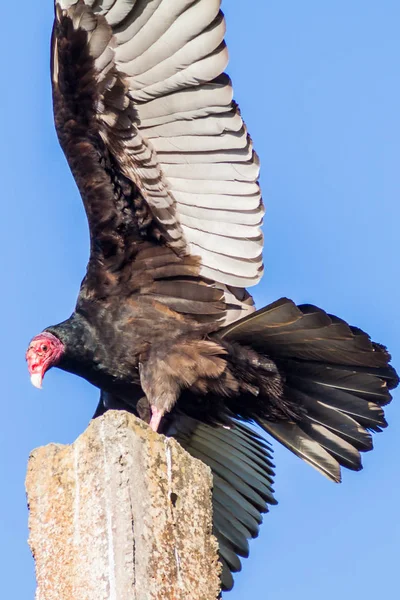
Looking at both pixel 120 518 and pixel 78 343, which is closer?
pixel 120 518

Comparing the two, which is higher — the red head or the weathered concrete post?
the red head

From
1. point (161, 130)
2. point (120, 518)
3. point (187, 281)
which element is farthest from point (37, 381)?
point (120, 518)

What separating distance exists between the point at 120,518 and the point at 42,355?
8.32 feet

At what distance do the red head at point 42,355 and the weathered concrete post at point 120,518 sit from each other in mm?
2028

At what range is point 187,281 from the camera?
18.9ft

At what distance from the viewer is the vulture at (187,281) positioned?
5.34 meters

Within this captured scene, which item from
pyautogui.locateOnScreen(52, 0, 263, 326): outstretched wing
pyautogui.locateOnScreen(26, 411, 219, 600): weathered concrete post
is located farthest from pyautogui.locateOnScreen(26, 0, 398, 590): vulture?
pyautogui.locateOnScreen(26, 411, 219, 600): weathered concrete post

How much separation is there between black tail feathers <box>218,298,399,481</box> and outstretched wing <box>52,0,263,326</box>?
358 millimetres

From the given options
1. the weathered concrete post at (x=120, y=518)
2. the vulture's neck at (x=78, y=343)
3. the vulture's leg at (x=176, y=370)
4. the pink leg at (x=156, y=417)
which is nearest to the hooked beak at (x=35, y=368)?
the vulture's neck at (x=78, y=343)

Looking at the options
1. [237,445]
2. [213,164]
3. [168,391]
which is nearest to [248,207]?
[213,164]

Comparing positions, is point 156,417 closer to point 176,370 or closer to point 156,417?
point 156,417

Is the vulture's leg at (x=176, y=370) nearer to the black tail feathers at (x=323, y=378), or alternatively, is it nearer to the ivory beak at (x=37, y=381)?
the black tail feathers at (x=323, y=378)

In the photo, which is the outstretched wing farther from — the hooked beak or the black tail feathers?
the hooked beak

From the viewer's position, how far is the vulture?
17.5ft
